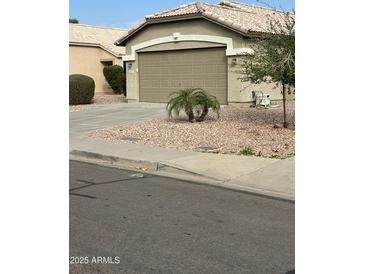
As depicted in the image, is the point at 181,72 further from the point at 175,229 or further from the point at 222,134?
the point at 175,229

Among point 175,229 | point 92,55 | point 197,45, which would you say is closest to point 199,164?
point 175,229

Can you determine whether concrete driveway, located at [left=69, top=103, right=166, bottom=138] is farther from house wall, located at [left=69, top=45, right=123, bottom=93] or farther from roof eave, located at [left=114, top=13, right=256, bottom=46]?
house wall, located at [left=69, top=45, right=123, bottom=93]

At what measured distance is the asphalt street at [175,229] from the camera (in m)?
4.21

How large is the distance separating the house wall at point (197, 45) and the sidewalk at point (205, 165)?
7.17m

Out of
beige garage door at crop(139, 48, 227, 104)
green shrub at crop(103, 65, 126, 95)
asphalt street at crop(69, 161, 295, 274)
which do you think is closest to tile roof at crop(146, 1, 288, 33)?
beige garage door at crop(139, 48, 227, 104)

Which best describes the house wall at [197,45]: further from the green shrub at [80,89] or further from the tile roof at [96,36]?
the tile roof at [96,36]

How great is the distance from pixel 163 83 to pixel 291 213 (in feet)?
52.4

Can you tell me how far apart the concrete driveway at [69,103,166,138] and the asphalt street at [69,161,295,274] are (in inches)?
270

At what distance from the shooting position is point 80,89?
22.0m

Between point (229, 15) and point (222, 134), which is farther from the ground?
point (229, 15)

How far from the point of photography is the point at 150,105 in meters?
21.1

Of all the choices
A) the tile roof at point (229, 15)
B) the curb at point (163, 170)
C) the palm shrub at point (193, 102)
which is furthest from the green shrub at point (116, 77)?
the curb at point (163, 170)

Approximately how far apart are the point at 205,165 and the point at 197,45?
11.7 m
